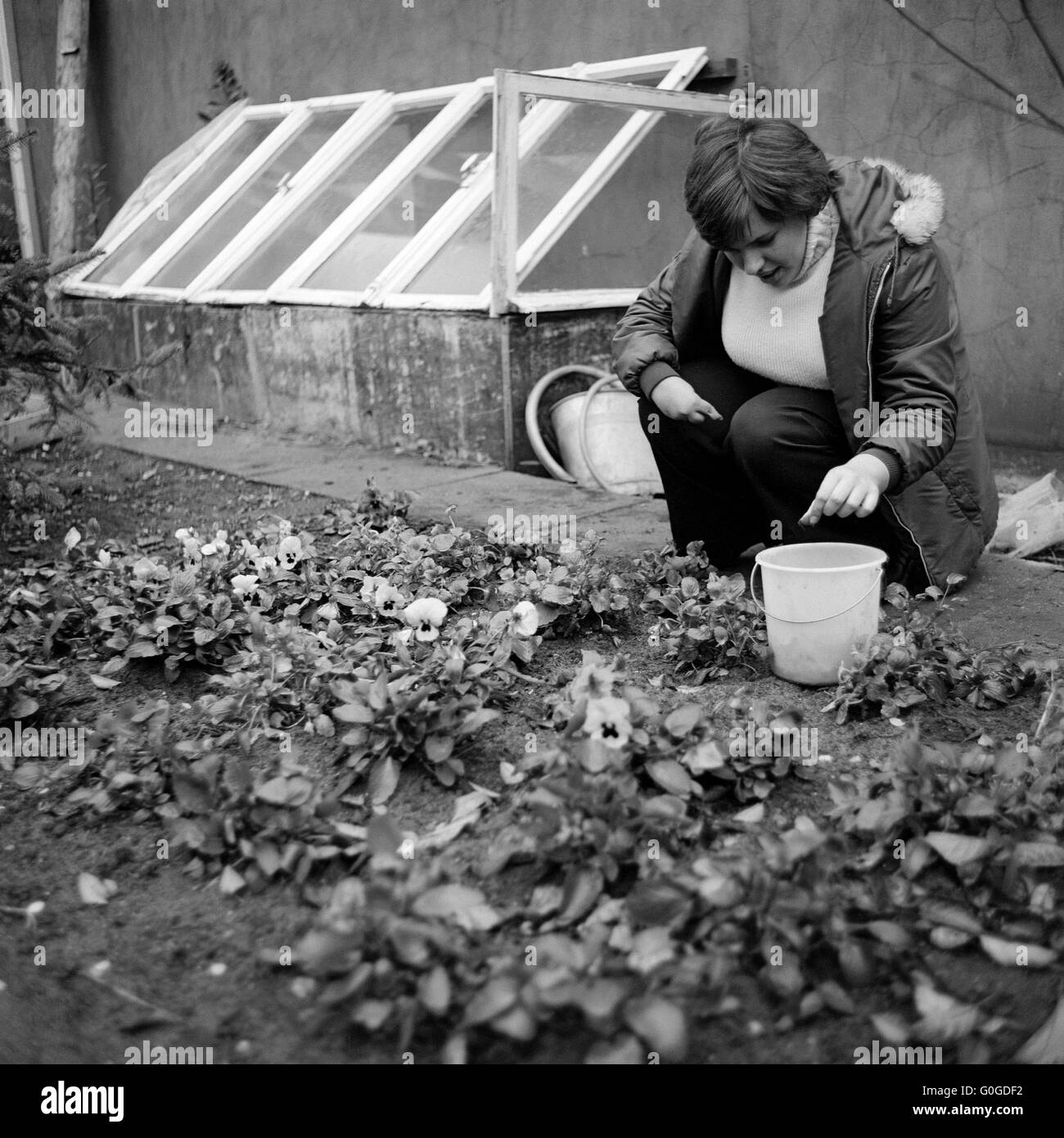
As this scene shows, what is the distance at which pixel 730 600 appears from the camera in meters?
2.83

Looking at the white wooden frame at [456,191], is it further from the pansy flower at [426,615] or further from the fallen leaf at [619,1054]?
the fallen leaf at [619,1054]

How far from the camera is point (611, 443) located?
15.8 ft

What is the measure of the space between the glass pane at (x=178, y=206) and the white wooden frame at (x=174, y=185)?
0.02 meters

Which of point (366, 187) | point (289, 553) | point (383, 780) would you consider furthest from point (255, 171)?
point (383, 780)

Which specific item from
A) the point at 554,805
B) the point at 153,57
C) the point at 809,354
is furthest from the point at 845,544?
the point at 153,57

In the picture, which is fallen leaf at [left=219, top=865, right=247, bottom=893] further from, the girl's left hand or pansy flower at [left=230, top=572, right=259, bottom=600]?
the girl's left hand

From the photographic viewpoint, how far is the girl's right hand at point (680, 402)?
310 centimetres

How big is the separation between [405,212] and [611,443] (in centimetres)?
197

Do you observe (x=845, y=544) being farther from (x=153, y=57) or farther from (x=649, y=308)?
(x=153, y=57)

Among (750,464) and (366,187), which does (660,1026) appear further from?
(366,187)

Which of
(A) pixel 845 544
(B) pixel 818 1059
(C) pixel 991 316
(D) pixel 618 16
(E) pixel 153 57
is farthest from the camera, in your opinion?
(E) pixel 153 57

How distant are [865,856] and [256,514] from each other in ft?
10.0

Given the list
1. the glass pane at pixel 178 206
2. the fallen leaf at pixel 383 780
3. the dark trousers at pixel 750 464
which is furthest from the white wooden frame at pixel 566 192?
the glass pane at pixel 178 206

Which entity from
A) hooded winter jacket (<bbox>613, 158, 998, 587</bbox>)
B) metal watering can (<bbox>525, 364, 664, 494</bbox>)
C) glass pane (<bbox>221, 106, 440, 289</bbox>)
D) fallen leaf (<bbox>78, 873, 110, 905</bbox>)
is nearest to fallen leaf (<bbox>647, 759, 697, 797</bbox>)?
fallen leaf (<bbox>78, 873, 110, 905</bbox>)
